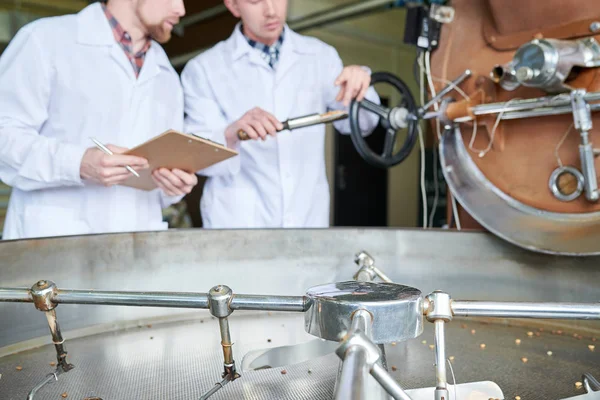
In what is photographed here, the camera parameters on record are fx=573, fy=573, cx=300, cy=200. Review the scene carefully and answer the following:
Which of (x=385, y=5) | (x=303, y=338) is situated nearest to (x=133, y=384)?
(x=303, y=338)

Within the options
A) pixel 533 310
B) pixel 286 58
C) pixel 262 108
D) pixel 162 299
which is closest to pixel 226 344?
pixel 162 299

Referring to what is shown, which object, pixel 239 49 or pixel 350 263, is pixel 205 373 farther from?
pixel 239 49

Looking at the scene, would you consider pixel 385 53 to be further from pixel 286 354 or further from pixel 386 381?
pixel 386 381

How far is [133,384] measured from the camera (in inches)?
29.3

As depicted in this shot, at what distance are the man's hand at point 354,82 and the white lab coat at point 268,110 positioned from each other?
208 mm

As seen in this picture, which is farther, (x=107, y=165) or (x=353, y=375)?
(x=107, y=165)

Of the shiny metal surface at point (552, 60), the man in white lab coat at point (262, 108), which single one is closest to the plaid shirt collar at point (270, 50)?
the man in white lab coat at point (262, 108)

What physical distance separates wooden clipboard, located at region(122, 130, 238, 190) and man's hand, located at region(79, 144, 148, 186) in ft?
0.06

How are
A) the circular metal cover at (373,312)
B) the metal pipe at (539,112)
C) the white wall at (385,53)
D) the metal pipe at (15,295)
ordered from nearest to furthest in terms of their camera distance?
the circular metal cover at (373,312) < the metal pipe at (15,295) < the metal pipe at (539,112) < the white wall at (385,53)

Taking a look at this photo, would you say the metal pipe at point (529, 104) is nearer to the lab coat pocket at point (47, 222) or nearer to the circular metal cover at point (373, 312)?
the circular metal cover at point (373, 312)

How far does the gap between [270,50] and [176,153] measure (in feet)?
2.20

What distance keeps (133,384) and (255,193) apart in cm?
89

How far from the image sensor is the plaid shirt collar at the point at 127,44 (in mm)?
1316

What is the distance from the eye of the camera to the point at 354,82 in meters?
1.42
